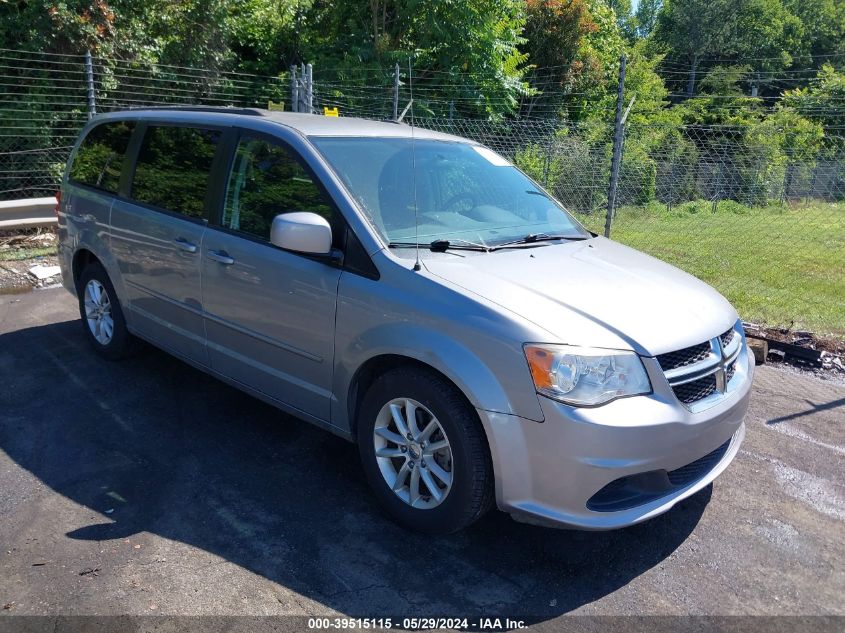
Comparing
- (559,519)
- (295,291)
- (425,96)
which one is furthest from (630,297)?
(425,96)

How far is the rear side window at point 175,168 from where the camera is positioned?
445cm

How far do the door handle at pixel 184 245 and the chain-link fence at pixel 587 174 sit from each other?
4004 mm

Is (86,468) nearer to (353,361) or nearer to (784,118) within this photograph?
(353,361)

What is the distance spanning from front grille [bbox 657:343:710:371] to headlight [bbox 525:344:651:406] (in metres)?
0.21

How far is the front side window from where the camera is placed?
3842 mm

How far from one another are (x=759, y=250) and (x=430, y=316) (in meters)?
10.8

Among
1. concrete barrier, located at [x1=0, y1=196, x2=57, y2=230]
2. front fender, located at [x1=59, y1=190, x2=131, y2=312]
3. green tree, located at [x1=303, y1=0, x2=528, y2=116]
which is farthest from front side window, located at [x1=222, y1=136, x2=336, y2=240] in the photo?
green tree, located at [x1=303, y1=0, x2=528, y2=116]

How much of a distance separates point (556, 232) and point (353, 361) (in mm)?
1572

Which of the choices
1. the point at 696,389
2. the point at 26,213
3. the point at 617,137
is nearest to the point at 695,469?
the point at 696,389

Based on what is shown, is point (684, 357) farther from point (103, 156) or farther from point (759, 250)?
point (759, 250)

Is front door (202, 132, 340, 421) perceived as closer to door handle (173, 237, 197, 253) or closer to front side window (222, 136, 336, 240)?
front side window (222, 136, 336, 240)

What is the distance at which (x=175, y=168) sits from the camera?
471cm

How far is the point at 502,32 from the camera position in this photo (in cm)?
1617

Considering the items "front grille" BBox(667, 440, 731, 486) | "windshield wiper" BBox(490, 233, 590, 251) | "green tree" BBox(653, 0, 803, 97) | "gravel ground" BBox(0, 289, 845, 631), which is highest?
"green tree" BBox(653, 0, 803, 97)
